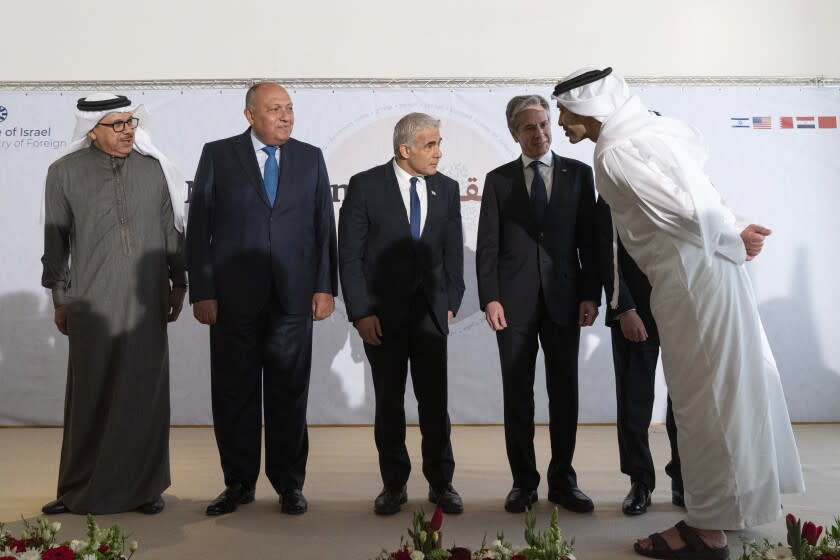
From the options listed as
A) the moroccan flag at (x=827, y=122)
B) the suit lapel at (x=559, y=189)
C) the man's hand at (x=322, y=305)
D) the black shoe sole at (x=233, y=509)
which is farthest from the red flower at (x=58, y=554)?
the moroccan flag at (x=827, y=122)

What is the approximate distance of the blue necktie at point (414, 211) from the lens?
383cm

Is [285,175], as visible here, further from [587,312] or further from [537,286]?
[587,312]

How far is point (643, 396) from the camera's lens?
379 cm

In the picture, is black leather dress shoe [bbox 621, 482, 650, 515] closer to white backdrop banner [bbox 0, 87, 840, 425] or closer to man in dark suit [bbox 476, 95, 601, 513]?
man in dark suit [bbox 476, 95, 601, 513]

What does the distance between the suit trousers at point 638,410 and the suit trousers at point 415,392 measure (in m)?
0.74

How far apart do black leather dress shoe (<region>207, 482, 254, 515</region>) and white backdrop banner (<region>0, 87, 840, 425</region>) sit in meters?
2.34

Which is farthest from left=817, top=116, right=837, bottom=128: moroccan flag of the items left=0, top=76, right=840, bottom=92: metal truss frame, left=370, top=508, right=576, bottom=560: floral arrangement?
left=370, top=508, right=576, bottom=560: floral arrangement

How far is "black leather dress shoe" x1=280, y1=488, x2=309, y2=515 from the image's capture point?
3.75m

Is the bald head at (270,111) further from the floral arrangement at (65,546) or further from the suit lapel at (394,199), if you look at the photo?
the floral arrangement at (65,546)

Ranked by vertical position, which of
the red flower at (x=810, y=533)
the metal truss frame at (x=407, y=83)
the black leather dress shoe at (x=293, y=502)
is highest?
the metal truss frame at (x=407, y=83)

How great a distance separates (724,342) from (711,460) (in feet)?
1.26

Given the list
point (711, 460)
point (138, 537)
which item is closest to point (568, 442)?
point (711, 460)

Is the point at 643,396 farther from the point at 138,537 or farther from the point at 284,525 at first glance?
the point at 138,537

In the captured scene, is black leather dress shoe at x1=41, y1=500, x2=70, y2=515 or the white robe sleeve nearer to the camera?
the white robe sleeve
